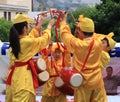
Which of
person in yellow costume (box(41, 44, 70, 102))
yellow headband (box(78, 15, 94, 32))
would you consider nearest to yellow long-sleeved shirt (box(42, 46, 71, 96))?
person in yellow costume (box(41, 44, 70, 102))

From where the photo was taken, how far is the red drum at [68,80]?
4.98 metres

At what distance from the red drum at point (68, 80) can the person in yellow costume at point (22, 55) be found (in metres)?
0.37

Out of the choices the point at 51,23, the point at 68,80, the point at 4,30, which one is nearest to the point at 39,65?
the point at 68,80

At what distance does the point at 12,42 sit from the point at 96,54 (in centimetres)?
91

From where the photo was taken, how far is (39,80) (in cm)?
528

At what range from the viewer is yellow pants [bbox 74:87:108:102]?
5.01 m

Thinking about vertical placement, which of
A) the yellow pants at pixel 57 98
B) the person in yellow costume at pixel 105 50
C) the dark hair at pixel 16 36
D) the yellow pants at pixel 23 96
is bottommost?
the yellow pants at pixel 57 98

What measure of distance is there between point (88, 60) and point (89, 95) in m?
0.40

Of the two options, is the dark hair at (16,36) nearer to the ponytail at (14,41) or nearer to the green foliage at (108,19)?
the ponytail at (14,41)

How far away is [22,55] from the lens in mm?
5051

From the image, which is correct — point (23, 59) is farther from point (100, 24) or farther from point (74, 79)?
point (100, 24)

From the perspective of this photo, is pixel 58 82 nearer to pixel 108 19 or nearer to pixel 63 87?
pixel 63 87

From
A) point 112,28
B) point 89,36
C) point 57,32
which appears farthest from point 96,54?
point 112,28

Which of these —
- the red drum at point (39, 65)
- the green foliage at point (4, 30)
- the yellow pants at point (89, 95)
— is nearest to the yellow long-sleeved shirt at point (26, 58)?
the red drum at point (39, 65)
